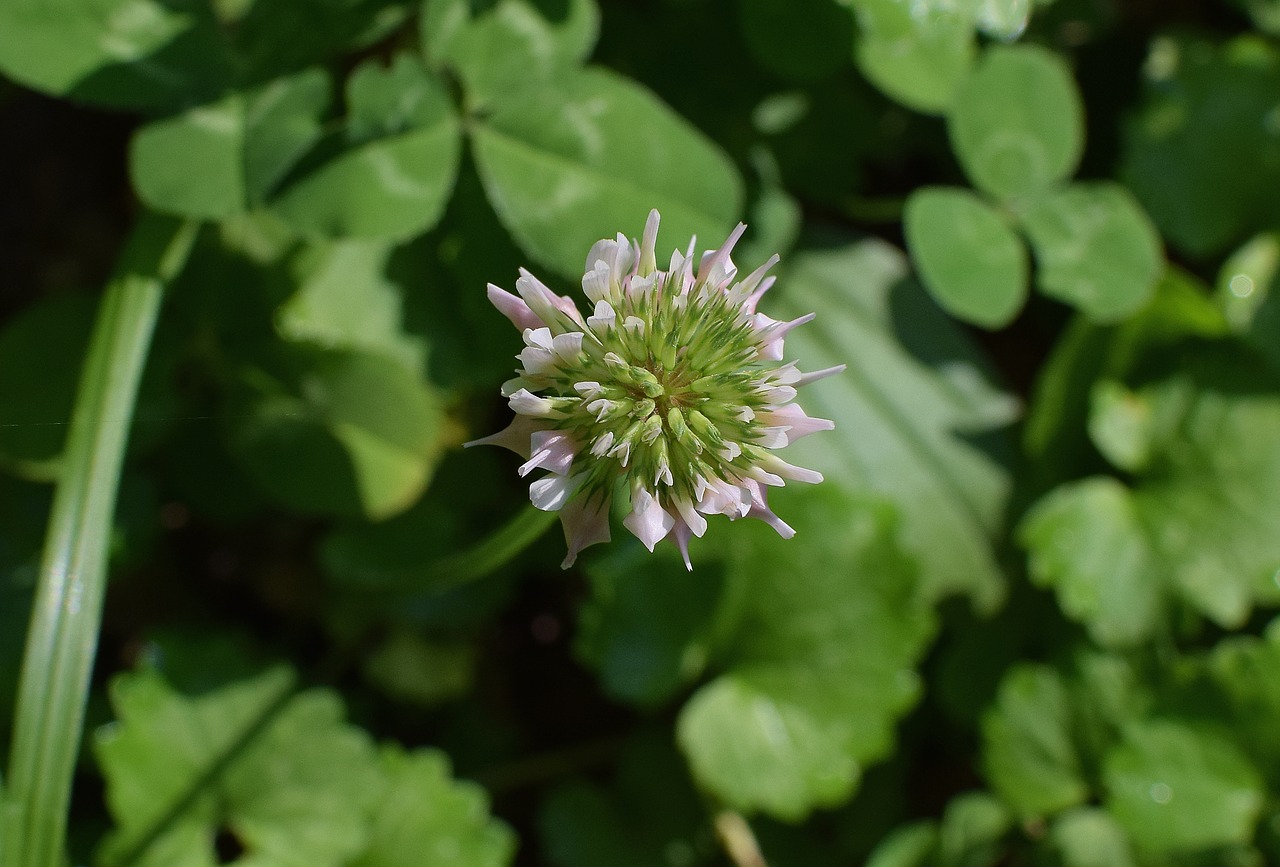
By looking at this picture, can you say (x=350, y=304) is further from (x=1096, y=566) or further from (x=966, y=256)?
(x=1096, y=566)

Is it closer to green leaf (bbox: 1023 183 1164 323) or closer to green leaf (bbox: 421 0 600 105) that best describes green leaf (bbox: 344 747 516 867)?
green leaf (bbox: 421 0 600 105)

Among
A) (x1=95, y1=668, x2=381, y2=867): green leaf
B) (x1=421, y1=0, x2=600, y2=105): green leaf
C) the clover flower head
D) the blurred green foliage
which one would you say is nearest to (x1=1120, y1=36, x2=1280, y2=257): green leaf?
the blurred green foliage

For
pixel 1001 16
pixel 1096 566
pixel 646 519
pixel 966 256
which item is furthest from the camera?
pixel 1096 566

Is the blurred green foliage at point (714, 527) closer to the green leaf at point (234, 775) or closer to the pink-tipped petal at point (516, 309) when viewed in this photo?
the green leaf at point (234, 775)

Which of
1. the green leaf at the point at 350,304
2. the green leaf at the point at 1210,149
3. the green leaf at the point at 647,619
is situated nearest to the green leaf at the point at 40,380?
the green leaf at the point at 350,304

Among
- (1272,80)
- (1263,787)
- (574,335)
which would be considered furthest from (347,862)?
(1272,80)

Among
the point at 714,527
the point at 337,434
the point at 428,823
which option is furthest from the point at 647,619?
the point at 337,434
